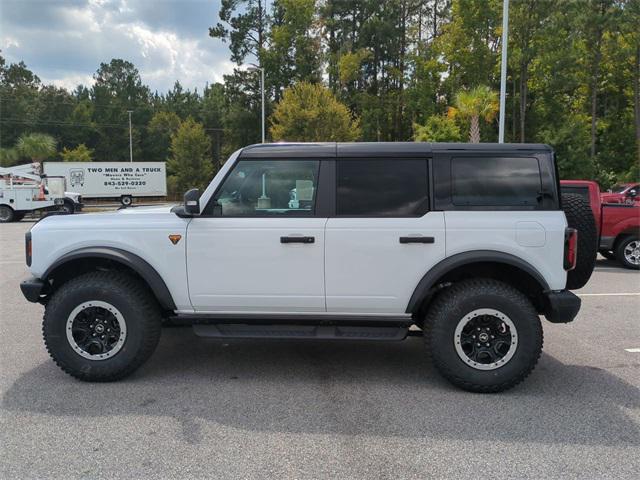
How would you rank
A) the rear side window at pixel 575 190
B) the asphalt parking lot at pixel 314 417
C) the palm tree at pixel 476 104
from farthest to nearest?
the palm tree at pixel 476 104 < the rear side window at pixel 575 190 < the asphalt parking lot at pixel 314 417

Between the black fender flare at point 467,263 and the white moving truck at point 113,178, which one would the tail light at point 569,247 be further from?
the white moving truck at point 113,178

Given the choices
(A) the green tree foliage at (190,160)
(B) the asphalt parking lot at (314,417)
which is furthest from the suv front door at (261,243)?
(A) the green tree foliage at (190,160)

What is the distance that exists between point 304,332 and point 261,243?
0.81 m

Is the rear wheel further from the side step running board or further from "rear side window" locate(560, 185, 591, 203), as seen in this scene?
the side step running board

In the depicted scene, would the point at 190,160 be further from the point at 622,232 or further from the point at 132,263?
the point at 132,263

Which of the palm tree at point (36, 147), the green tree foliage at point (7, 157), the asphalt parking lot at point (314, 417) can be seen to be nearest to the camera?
the asphalt parking lot at point (314, 417)

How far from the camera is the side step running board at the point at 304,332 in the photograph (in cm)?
429

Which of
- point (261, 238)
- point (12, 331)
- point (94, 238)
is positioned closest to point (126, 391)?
point (94, 238)

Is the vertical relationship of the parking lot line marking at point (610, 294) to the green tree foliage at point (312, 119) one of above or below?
below

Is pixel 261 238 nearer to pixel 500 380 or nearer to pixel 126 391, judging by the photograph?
pixel 126 391

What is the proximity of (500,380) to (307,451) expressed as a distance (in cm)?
175

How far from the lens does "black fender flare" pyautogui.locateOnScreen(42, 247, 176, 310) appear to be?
14.2ft

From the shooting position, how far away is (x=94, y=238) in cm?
442

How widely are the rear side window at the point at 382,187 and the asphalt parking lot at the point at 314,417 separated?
4.78 ft
